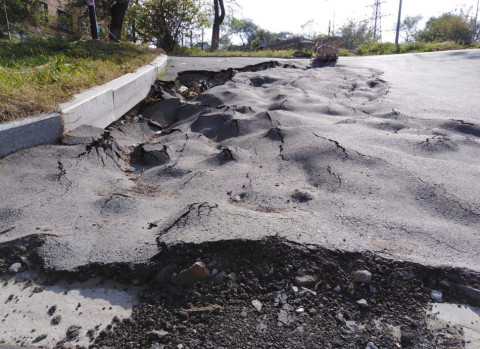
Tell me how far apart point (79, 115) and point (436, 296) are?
303 cm

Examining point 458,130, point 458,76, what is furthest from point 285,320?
point 458,76

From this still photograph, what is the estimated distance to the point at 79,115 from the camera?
129 inches

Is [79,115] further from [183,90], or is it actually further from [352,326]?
[352,326]

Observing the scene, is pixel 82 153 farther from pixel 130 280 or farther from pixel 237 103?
pixel 237 103

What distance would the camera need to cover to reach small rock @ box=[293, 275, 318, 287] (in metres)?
1.64

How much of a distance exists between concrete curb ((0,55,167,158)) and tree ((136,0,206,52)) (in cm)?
1024

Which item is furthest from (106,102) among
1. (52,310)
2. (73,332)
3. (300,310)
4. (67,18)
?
(67,18)

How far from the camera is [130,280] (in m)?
1.69

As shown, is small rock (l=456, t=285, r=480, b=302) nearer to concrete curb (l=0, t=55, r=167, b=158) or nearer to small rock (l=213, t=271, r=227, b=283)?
small rock (l=213, t=271, r=227, b=283)

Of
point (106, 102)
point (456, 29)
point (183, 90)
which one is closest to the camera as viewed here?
point (106, 102)

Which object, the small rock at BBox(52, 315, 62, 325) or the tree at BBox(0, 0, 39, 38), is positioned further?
the tree at BBox(0, 0, 39, 38)

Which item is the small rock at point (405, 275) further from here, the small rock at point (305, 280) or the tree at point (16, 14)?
the tree at point (16, 14)

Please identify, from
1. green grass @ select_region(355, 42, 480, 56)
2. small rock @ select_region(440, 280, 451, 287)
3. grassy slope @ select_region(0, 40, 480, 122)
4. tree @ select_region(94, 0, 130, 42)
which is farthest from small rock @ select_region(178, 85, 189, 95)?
green grass @ select_region(355, 42, 480, 56)

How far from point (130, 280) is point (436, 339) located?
1297mm
